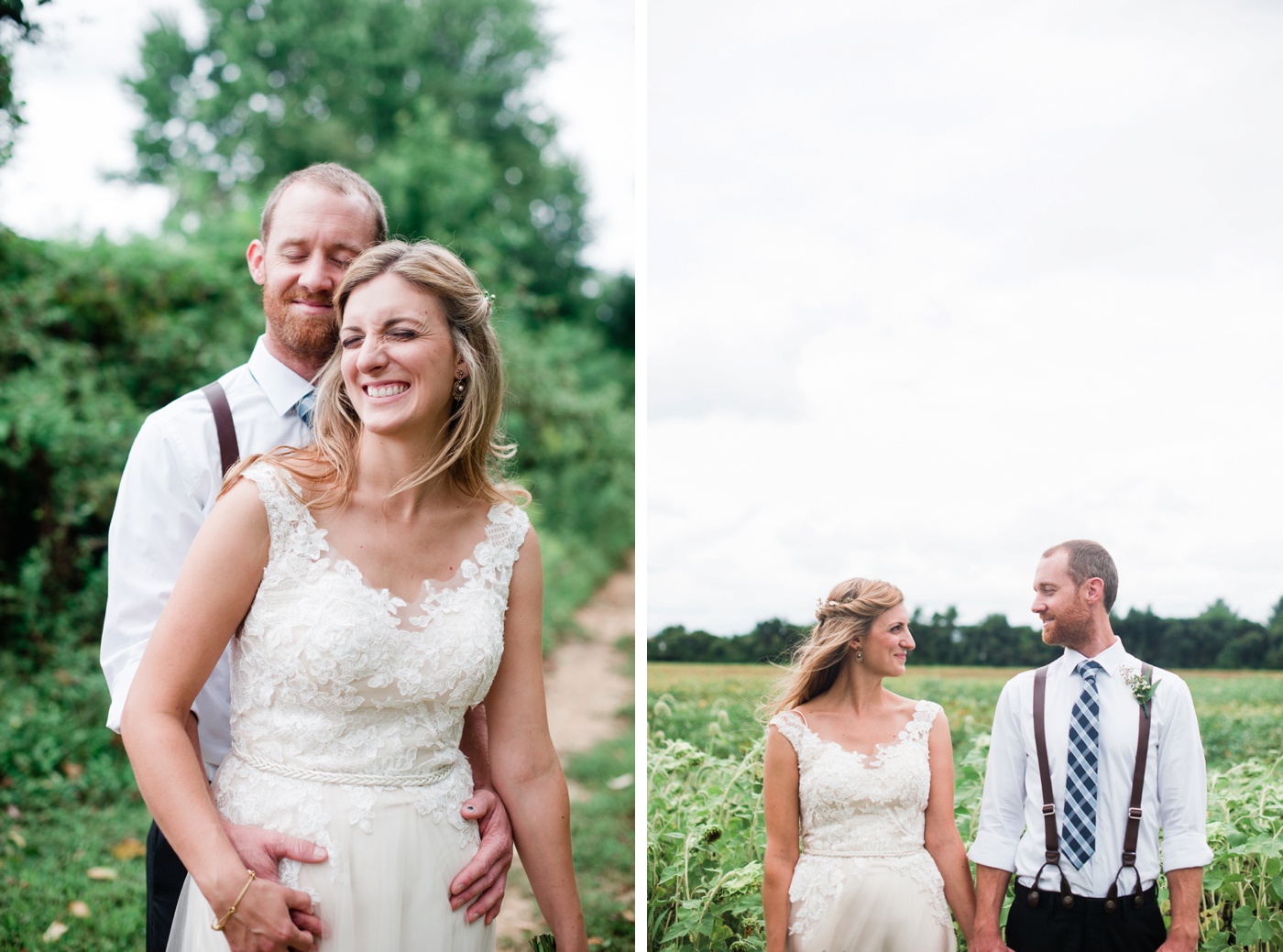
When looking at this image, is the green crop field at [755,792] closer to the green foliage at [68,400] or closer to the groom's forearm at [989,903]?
the groom's forearm at [989,903]

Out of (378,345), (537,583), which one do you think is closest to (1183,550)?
(537,583)

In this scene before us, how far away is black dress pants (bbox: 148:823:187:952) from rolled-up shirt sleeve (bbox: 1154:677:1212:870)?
2344mm

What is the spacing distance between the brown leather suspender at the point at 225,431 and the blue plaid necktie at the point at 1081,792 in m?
2.11

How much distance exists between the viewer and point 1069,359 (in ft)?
8.83

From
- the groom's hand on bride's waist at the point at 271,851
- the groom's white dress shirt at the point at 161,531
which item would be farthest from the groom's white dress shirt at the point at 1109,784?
the groom's white dress shirt at the point at 161,531

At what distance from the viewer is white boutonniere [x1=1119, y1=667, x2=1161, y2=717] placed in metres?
2.44

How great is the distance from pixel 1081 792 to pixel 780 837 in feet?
2.49

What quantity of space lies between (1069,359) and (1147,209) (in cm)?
46

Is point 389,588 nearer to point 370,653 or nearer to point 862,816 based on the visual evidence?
point 370,653

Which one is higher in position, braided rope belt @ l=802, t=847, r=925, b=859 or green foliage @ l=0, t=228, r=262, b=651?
green foliage @ l=0, t=228, r=262, b=651

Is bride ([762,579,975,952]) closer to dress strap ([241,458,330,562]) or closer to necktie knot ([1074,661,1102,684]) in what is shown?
necktie knot ([1074,661,1102,684])

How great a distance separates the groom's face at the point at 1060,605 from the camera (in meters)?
2.53

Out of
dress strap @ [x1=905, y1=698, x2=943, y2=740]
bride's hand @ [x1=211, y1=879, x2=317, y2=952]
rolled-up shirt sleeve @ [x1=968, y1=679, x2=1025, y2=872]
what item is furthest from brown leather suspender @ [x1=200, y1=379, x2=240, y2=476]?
rolled-up shirt sleeve @ [x1=968, y1=679, x2=1025, y2=872]

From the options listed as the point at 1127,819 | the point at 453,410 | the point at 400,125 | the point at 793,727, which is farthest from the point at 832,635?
the point at 400,125
